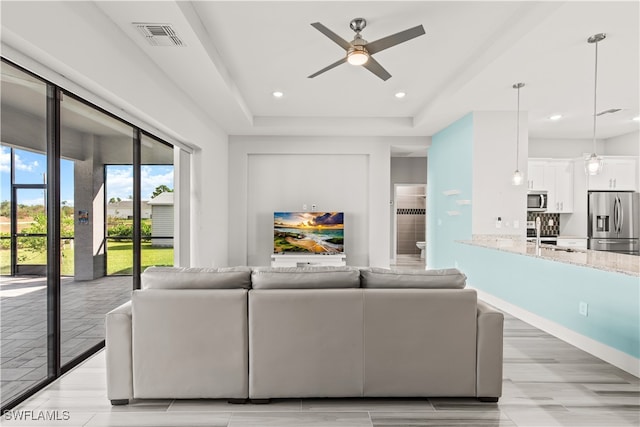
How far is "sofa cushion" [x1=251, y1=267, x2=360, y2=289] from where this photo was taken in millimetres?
2328

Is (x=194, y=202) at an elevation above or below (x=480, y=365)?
above

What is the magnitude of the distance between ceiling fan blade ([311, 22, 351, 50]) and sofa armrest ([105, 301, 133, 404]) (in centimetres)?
237

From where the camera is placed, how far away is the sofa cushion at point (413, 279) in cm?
236

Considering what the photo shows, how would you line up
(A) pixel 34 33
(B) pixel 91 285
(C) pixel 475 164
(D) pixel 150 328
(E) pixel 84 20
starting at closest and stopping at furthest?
(A) pixel 34 33
(D) pixel 150 328
(E) pixel 84 20
(B) pixel 91 285
(C) pixel 475 164

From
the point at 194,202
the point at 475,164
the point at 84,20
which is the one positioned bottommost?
the point at 194,202

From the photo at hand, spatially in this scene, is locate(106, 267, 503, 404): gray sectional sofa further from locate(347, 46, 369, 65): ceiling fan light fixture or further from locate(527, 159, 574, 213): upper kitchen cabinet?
locate(527, 159, 574, 213): upper kitchen cabinet

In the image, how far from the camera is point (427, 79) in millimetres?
4488

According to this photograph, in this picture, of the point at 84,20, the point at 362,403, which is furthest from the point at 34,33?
the point at 362,403

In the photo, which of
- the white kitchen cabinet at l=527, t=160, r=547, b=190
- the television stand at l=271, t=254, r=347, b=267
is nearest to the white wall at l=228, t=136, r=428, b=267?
the television stand at l=271, t=254, r=347, b=267

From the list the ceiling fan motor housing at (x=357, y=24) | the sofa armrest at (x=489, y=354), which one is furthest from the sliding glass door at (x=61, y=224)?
the sofa armrest at (x=489, y=354)

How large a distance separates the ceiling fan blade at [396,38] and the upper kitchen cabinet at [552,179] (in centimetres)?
444

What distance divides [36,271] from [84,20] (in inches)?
67.7

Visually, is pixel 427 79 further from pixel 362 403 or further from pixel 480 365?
pixel 362 403

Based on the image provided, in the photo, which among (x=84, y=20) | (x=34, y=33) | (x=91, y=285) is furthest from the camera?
(x=91, y=285)
